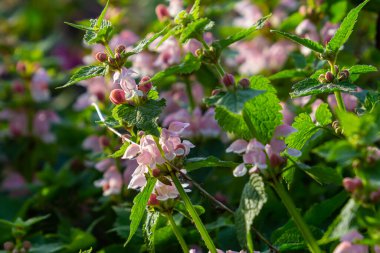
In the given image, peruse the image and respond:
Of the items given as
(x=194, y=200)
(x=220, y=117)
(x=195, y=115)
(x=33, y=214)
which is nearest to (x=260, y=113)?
(x=220, y=117)

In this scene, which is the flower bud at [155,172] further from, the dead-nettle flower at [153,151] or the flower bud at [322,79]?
the flower bud at [322,79]

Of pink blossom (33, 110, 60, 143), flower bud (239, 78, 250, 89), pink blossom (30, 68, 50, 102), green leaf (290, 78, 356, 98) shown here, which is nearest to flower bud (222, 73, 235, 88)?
flower bud (239, 78, 250, 89)

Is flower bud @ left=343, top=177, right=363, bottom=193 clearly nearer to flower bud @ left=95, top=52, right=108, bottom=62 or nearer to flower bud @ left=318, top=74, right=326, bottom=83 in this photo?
flower bud @ left=318, top=74, right=326, bottom=83

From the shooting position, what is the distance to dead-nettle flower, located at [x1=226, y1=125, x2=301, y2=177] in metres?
0.96

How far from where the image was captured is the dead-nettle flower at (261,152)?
38.0 inches

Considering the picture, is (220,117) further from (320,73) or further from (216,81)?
(216,81)

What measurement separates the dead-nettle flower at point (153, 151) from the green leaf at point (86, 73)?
126 mm

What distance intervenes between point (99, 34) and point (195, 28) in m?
0.16

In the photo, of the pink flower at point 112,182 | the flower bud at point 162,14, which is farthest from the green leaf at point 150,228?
the flower bud at point 162,14

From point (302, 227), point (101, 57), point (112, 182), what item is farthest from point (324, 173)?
point (112, 182)

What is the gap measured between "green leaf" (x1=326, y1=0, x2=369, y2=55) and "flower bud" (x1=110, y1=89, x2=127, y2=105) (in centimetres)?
34

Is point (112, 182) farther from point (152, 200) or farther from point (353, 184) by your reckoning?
point (353, 184)

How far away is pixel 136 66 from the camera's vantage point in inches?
74.4

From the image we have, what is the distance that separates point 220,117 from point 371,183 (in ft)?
0.98
